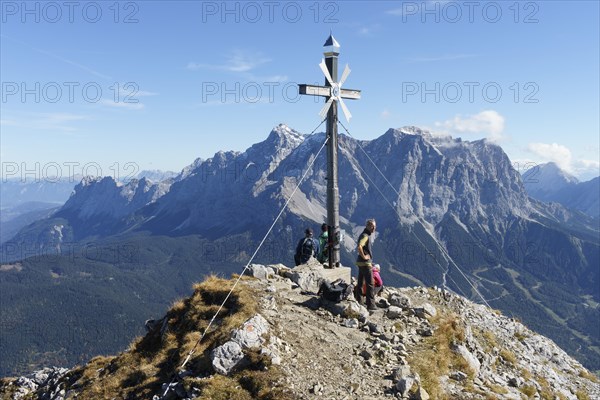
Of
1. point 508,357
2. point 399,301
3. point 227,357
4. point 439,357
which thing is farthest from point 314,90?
point 508,357

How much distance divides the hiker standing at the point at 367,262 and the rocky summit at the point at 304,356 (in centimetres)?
87

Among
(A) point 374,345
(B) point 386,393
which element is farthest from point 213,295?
(B) point 386,393

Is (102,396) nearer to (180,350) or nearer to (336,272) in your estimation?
(180,350)

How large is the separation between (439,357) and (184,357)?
9702 millimetres

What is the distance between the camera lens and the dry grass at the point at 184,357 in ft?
47.0

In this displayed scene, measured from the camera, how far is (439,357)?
56.6ft

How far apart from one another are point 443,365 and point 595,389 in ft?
43.0

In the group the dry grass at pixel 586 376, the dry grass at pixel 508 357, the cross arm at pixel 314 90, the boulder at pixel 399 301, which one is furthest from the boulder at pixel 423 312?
the cross arm at pixel 314 90

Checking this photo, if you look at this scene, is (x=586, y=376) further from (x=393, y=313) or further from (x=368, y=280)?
(x=368, y=280)

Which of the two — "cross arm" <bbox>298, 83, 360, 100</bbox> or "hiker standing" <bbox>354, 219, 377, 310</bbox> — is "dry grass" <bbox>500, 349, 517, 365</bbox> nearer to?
"hiker standing" <bbox>354, 219, 377, 310</bbox>

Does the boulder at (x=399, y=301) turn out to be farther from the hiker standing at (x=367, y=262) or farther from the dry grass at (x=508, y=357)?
the dry grass at (x=508, y=357)

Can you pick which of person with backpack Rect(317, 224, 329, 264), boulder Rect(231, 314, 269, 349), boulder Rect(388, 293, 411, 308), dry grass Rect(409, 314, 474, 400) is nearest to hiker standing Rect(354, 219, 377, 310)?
boulder Rect(388, 293, 411, 308)

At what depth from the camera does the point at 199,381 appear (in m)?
14.6

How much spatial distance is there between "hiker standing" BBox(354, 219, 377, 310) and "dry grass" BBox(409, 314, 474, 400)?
10.1 feet
